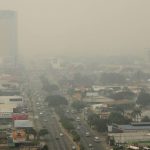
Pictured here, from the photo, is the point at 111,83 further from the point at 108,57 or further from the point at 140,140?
the point at 108,57

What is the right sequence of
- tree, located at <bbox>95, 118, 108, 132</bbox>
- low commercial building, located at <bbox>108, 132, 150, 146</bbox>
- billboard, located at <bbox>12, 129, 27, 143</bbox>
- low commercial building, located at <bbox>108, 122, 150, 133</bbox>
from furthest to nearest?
tree, located at <bbox>95, 118, 108, 132</bbox> < low commercial building, located at <bbox>108, 122, 150, 133</bbox> < low commercial building, located at <bbox>108, 132, 150, 146</bbox> < billboard, located at <bbox>12, 129, 27, 143</bbox>

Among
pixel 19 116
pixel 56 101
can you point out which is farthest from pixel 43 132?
pixel 56 101

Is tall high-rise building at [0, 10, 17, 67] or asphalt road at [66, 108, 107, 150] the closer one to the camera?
asphalt road at [66, 108, 107, 150]

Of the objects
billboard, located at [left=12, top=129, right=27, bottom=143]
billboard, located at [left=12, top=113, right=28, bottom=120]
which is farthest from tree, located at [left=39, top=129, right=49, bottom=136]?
billboard, located at [left=12, top=113, right=28, bottom=120]

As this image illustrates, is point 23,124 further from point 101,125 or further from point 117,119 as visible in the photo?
point 117,119

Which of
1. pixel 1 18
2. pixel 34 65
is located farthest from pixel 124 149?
pixel 1 18

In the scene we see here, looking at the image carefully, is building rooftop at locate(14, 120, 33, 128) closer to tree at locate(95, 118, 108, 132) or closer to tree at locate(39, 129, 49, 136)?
tree at locate(39, 129, 49, 136)

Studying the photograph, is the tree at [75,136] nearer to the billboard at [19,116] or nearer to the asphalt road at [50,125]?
the asphalt road at [50,125]

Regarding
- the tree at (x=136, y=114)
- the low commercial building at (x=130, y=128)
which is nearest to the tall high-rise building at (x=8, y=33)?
the tree at (x=136, y=114)
